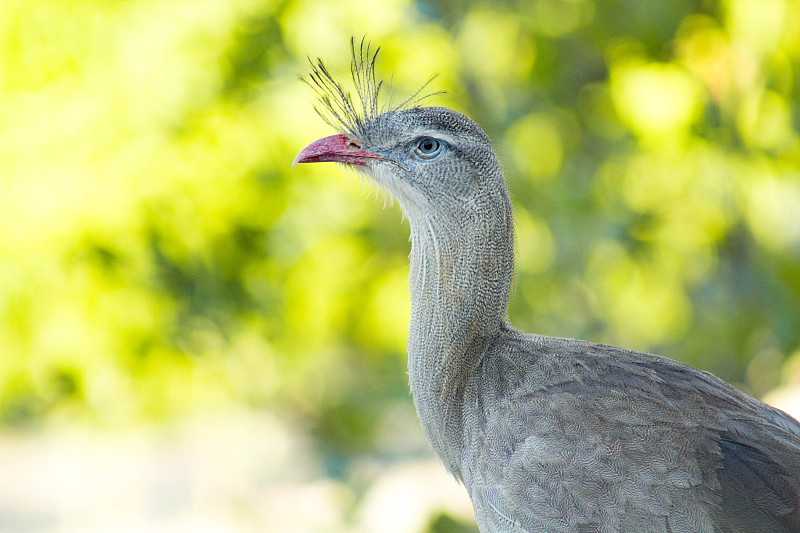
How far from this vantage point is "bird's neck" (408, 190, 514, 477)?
1450 mm

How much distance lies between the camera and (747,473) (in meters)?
1.31

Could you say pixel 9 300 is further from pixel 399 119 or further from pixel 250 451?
pixel 399 119

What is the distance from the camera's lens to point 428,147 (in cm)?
151

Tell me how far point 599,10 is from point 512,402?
1507mm

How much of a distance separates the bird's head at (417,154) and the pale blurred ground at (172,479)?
190cm

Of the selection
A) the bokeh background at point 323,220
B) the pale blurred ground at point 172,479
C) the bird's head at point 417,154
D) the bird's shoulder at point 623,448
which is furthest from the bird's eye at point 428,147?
the pale blurred ground at point 172,479

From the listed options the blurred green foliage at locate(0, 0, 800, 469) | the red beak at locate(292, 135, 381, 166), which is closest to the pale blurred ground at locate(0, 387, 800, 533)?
the blurred green foliage at locate(0, 0, 800, 469)

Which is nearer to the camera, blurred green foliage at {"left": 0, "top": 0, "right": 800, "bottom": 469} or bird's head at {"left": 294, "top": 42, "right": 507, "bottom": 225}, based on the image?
bird's head at {"left": 294, "top": 42, "right": 507, "bottom": 225}

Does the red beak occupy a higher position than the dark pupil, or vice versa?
the red beak

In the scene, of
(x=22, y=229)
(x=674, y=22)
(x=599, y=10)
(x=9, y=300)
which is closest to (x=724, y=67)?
(x=674, y=22)

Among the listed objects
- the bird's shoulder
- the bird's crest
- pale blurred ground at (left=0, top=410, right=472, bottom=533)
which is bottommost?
pale blurred ground at (left=0, top=410, right=472, bottom=533)

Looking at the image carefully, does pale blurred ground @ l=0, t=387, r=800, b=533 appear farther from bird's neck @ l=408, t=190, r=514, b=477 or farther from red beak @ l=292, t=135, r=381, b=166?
red beak @ l=292, t=135, r=381, b=166

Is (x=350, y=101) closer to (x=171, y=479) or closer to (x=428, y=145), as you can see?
(x=428, y=145)

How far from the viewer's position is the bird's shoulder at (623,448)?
1286 millimetres
